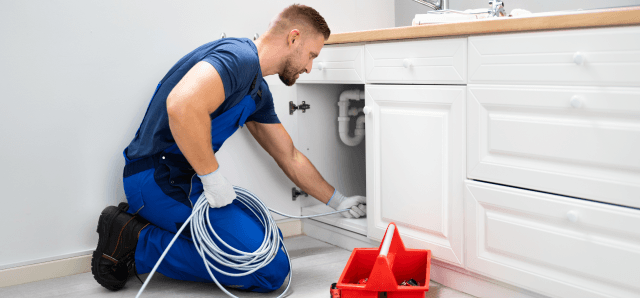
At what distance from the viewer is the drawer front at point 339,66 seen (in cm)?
205

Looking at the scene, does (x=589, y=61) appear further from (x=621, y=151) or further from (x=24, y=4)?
(x=24, y=4)

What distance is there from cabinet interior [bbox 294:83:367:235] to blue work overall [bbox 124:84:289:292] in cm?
55

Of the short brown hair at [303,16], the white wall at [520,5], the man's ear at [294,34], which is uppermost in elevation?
the white wall at [520,5]

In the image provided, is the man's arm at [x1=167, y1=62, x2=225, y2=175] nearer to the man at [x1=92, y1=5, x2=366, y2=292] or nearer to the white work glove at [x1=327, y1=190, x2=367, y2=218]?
the man at [x1=92, y1=5, x2=366, y2=292]

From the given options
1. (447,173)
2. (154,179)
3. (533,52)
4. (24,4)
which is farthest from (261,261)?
(24,4)

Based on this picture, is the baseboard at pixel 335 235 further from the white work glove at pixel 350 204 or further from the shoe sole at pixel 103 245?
the shoe sole at pixel 103 245

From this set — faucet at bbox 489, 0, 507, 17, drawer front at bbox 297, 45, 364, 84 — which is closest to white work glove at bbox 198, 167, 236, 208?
drawer front at bbox 297, 45, 364, 84

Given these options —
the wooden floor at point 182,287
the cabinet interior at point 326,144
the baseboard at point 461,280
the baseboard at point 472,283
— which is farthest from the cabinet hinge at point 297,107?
the baseboard at point 472,283

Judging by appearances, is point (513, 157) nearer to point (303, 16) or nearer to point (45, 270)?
point (303, 16)

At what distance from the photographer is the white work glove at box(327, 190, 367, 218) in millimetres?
2295

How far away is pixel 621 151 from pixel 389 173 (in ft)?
2.69

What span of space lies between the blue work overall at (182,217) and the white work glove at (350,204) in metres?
0.46

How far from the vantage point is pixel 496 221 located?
1.61 metres

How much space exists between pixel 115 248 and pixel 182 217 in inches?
10.5
